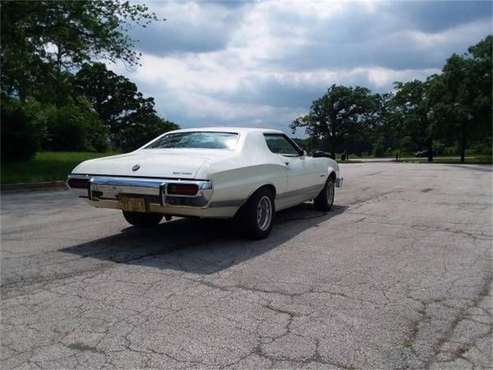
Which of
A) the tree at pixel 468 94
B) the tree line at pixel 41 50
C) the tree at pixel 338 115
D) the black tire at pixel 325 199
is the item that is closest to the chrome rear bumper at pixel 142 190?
the black tire at pixel 325 199

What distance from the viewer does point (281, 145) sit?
277 inches

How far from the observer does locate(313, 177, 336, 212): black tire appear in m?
8.31

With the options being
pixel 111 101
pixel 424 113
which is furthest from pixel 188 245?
pixel 111 101

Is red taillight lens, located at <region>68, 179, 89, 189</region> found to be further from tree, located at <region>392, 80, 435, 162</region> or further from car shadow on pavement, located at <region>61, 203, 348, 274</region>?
tree, located at <region>392, 80, 435, 162</region>

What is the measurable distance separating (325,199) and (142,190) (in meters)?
4.14

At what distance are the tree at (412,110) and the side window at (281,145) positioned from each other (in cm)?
4364

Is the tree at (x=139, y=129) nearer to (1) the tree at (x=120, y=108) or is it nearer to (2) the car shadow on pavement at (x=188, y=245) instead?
(1) the tree at (x=120, y=108)

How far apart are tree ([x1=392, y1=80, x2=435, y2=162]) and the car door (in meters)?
43.6

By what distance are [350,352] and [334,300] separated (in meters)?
0.90

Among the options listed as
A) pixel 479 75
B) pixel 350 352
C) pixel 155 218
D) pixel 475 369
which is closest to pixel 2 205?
pixel 155 218

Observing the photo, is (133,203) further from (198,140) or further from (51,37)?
(51,37)

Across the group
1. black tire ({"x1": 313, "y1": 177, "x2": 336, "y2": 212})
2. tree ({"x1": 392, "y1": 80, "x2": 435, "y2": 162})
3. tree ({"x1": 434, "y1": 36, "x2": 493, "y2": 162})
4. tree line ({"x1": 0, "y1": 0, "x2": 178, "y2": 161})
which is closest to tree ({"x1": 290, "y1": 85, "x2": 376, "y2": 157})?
tree ({"x1": 392, "y1": 80, "x2": 435, "y2": 162})

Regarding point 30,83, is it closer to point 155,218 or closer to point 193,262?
point 155,218

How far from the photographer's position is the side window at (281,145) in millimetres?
6718
